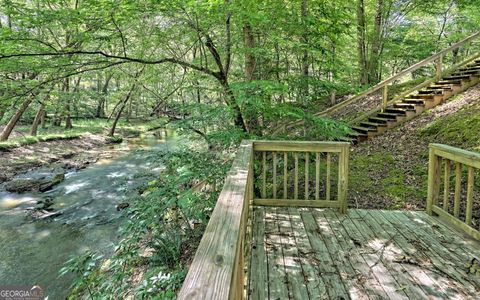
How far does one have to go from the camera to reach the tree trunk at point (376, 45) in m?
11.1

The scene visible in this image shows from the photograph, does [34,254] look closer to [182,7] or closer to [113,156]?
[182,7]

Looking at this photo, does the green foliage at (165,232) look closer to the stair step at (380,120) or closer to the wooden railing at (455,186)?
the wooden railing at (455,186)

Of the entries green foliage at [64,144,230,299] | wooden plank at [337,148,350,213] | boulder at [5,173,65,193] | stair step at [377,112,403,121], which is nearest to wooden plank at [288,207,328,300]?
wooden plank at [337,148,350,213]

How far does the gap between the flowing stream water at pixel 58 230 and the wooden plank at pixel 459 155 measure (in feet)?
13.4

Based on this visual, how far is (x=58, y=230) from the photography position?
6207 millimetres

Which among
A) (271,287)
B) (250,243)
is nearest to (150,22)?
(250,243)

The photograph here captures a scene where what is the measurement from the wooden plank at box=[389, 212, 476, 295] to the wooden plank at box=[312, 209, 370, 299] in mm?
719

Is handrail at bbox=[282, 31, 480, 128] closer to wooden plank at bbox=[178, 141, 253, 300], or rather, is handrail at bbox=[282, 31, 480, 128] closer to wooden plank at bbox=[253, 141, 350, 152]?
wooden plank at bbox=[253, 141, 350, 152]

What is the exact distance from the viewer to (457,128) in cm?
620

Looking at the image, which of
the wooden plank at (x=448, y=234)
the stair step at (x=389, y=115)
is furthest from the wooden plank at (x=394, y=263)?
the stair step at (x=389, y=115)

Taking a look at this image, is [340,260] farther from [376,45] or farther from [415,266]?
[376,45]

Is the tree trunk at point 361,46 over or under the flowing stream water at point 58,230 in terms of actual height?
over

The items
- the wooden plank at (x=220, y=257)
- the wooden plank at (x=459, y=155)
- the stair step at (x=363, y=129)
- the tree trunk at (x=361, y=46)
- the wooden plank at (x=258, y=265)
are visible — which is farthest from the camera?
the tree trunk at (x=361, y=46)

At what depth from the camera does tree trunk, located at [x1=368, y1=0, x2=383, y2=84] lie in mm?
11141
